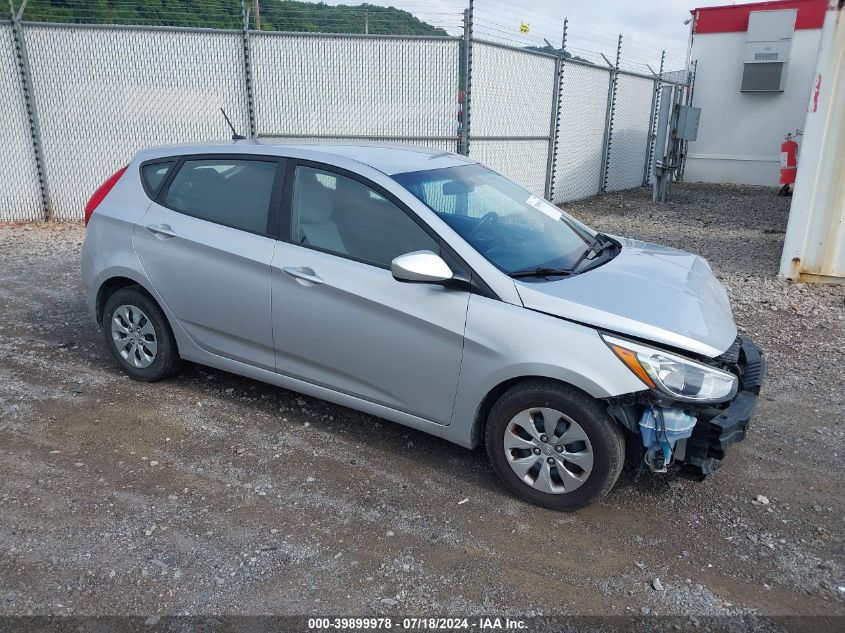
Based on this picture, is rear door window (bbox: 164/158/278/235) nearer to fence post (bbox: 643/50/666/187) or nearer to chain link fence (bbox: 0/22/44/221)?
chain link fence (bbox: 0/22/44/221)

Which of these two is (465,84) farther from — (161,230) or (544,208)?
(161,230)

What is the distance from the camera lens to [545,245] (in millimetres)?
3875

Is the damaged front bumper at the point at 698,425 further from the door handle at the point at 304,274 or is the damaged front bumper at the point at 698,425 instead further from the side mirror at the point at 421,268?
the door handle at the point at 304,274

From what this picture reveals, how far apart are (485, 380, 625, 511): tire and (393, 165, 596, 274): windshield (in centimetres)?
70

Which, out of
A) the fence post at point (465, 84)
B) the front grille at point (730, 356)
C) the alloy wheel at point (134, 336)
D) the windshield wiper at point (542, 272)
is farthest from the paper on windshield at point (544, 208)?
the fence post at point (465, 84)

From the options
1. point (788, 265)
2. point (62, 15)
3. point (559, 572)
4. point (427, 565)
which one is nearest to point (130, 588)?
point (427, 565)

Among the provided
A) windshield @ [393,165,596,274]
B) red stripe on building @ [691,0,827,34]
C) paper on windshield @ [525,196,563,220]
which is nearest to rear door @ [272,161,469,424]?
windshield @ [393,165,596,274]

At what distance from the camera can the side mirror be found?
3307 mm

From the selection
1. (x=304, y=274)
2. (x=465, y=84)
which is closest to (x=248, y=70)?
(x=465, y=84)

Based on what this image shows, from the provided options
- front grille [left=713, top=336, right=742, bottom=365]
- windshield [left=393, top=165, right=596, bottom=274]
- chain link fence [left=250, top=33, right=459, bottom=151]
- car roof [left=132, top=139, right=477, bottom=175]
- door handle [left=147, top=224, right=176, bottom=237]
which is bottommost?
front grille [left=713, top=336, right=742, bottom=365]

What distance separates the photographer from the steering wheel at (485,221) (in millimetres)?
3622

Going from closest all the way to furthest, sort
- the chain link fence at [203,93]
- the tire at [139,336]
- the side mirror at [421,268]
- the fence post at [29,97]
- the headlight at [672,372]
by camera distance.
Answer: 1. the headlight at [672,372]
2. the side mirror at [421,268]
3. the tire at [139,336]
4. the fence post at [29,97]
5. the chain link fence at [203,93]

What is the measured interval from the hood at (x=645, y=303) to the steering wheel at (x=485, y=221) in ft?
1.48

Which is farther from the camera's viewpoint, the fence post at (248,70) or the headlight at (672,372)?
the fence post at (248,70)
